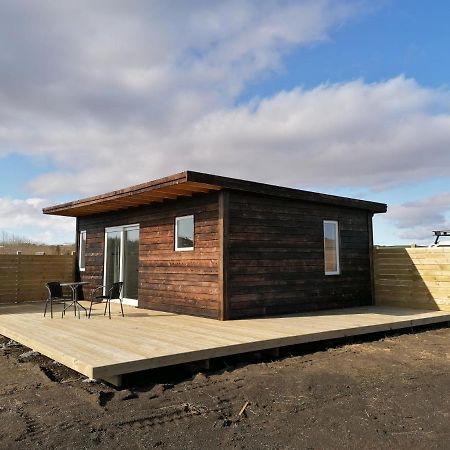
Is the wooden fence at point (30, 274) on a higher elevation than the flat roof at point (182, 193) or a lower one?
lower

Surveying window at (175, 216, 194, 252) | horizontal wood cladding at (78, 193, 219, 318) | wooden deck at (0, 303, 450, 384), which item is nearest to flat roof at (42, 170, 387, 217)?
horizontal wood cladding at (78, 193, 219, 318)

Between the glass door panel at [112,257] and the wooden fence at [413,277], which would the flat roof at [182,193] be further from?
the wooden fence at [413,277]

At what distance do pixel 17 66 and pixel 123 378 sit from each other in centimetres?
704

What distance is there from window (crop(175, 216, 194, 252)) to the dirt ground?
3.20 m

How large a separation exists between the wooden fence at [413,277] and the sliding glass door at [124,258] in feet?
18.9

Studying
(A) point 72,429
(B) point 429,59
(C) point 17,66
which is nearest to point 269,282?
(A) point 72,429

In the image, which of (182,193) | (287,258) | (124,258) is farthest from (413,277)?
(124,258)

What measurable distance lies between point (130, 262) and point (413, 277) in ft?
21.4

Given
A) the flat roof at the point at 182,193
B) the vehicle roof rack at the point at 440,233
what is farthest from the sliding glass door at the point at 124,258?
the vehicle roof rack at the point at 440,233

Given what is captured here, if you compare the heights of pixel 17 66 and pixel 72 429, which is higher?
pixel 17 66

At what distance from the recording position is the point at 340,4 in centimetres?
731

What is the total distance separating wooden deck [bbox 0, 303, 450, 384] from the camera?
14.0 feet

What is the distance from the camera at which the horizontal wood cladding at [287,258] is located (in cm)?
744

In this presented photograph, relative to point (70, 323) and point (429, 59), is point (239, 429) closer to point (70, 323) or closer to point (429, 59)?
point (70, 323)
